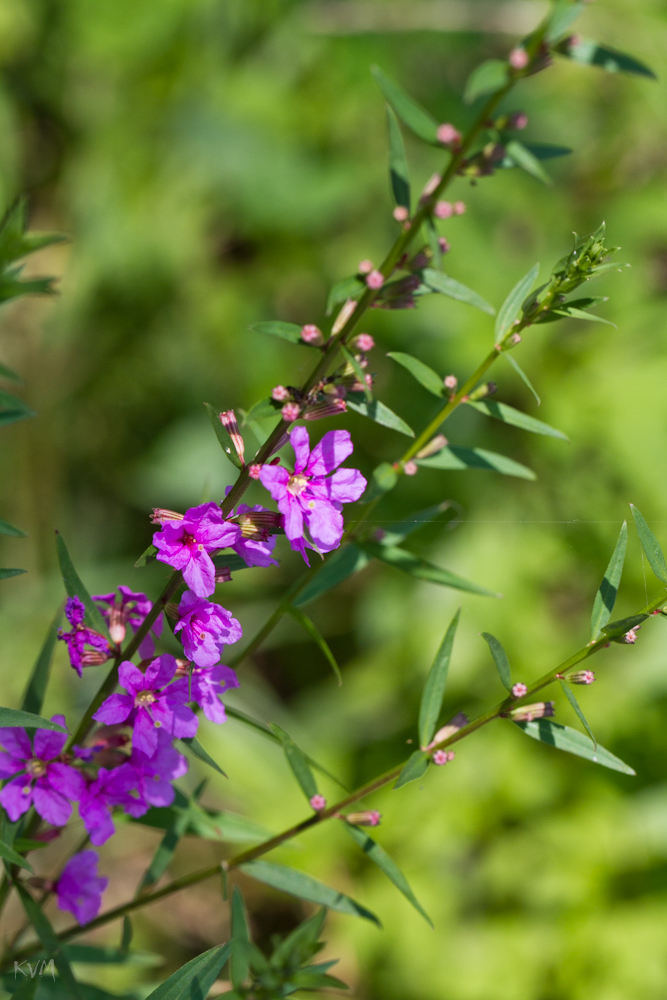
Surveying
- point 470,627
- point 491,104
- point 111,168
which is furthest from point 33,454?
point 491,104

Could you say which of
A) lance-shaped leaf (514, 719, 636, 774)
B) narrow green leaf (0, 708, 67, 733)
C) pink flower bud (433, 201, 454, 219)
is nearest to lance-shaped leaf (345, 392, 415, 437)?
pink flower bud (433, 201, 454, 219)

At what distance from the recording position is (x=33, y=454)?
3.58 metres

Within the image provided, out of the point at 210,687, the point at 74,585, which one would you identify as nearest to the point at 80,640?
the point at 74,585

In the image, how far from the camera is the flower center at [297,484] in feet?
3.85

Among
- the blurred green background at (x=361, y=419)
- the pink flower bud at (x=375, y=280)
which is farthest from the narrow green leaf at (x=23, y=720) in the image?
the blurred green background at (x=361, y=419)

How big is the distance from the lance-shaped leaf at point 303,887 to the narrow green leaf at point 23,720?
48cm

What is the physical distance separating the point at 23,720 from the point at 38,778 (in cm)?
22

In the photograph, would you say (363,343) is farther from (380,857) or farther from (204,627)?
(380,857)

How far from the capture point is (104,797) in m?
1.27

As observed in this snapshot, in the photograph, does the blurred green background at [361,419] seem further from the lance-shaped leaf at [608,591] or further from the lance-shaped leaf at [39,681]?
the lance-shaped leaf at [608,591]

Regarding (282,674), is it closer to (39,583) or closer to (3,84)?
(39,583)

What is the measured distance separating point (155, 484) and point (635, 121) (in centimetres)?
278

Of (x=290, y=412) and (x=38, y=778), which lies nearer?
(x=290, y=412)

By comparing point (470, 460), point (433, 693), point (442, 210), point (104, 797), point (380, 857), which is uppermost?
point (442, 210)
